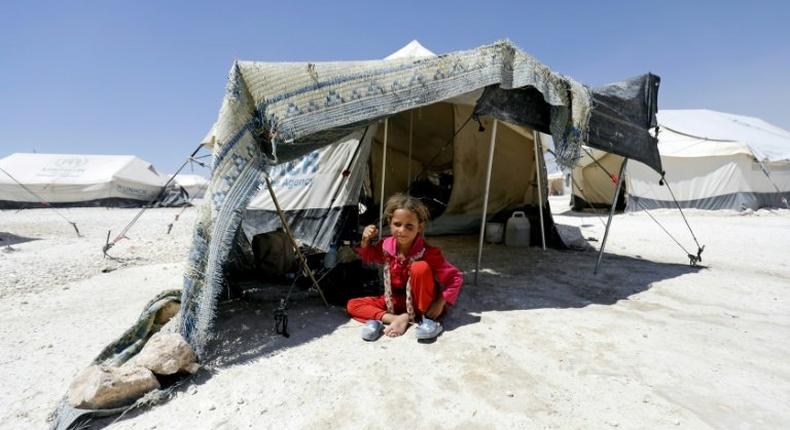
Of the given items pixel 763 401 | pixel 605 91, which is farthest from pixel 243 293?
pixel 605 91

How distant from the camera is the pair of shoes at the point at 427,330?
2.54m

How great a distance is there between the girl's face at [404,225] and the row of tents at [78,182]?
668 inches

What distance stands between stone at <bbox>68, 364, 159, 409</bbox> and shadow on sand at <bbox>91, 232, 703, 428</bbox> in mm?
88

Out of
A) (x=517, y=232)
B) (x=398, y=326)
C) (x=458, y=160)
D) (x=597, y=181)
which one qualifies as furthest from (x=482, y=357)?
(x=597, y=181)

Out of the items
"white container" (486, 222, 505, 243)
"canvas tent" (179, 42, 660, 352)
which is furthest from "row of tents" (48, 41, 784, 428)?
"white container" (486, 222, 505, 243)

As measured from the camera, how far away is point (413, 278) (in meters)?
2.74

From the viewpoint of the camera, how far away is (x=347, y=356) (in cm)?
238

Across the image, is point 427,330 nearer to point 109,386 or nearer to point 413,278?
point 413,278

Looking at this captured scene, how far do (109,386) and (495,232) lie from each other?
18.1 feet

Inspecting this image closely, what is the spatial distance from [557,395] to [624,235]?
698 centimetres

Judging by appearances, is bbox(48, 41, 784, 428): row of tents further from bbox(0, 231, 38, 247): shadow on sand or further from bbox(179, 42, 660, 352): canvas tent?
bbox(0, 231, 38, 247): shadow on sand

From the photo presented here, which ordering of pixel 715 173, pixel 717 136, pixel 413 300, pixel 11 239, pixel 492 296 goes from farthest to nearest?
1. pixel 717 136
2. pixel 715 173
3. pixel 11 239
4. pixel 492 296
5. pixel 413 300

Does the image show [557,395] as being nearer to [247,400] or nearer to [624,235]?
[247,400]

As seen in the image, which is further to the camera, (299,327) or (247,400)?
(299,327)
